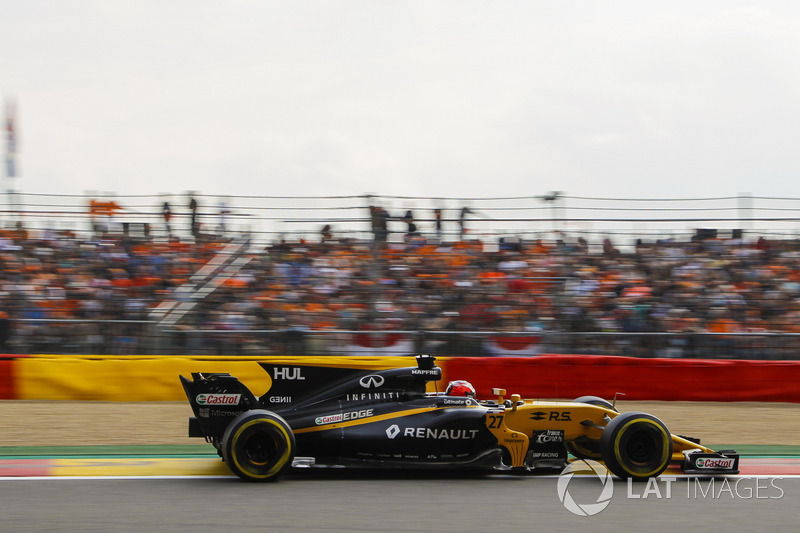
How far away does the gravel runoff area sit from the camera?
30.0 feet

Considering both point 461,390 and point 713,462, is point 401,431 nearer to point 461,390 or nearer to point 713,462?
point 461,390

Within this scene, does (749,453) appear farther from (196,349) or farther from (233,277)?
(233,277)

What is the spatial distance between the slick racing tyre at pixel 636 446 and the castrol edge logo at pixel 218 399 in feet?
9.28

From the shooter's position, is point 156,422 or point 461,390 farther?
point 156,422

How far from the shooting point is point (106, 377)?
1206 cm

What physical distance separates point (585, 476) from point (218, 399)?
294cm

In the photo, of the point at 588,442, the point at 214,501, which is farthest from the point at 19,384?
the point at 588,442

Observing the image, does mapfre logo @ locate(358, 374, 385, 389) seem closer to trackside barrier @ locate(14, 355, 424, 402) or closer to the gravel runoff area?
the gravel runoff area

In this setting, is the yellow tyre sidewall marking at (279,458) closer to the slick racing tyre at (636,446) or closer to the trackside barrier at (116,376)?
the slick racing tyre at (636,446)

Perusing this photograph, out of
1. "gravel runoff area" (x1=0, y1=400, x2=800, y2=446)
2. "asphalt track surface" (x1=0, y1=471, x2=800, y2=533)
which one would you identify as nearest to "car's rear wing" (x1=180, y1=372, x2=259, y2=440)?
"asphalt track surface" (x1=0, y1=471, x2=800, y2=533)

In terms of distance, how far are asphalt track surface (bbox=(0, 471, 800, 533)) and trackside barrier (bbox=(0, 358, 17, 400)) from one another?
5.68m

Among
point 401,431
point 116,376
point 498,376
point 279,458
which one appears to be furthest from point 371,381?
point 116,376

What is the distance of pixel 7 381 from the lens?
12008 mm

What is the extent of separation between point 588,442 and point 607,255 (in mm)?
8950
